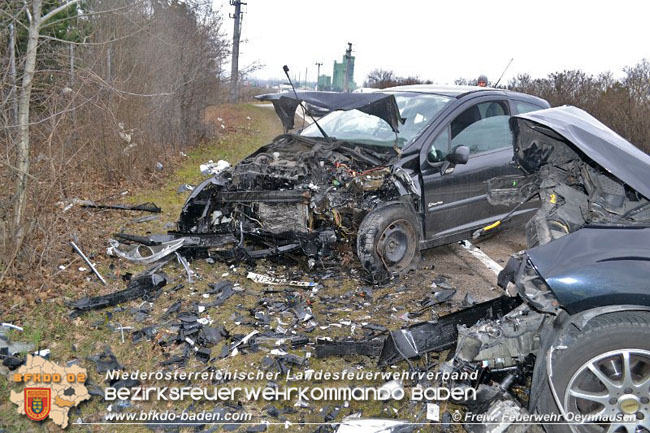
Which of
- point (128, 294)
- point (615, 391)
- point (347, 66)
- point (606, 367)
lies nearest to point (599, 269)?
point (606, 367)

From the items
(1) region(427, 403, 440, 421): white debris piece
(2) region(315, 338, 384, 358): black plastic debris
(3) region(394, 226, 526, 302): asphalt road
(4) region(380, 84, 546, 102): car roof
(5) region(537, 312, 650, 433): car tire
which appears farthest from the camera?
(4) region(380, 84, 546, 102): car roof

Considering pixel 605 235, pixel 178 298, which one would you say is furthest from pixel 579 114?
pixel 178 298

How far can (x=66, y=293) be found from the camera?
14.3ft

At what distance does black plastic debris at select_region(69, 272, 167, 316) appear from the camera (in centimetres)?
408

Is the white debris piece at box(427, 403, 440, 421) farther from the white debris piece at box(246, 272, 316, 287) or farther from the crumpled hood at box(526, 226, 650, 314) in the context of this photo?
the white debris piece at box(246, 272, 316, 287)

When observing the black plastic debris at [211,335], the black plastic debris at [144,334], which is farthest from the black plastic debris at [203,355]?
the black plastic debris at [144,334]

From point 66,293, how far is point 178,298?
1072mm

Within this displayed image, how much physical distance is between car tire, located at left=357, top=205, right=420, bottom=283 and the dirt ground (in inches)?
7.2

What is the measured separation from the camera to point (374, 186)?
470 centimetres

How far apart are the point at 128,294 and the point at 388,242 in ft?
8.60

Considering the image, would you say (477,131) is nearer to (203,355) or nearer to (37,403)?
(203,355)

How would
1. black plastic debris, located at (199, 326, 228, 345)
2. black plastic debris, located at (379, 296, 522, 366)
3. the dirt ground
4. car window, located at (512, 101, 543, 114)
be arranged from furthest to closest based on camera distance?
1. car window, located at (512, 101, 543, 114)
2. black plastic debris, located at (199, 326, 228, 345)
3. black plastic debris, located at (379, 296, 522, 366)
4. the dirt ground

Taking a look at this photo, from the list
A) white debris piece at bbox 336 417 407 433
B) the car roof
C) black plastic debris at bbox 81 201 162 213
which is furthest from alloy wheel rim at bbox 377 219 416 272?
black plastic debris at bbox 81 201 162 213

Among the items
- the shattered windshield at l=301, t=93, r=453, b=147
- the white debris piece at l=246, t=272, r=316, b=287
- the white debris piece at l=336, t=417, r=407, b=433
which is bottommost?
the white debris piece at l=336, t=417, r=407, b=433
